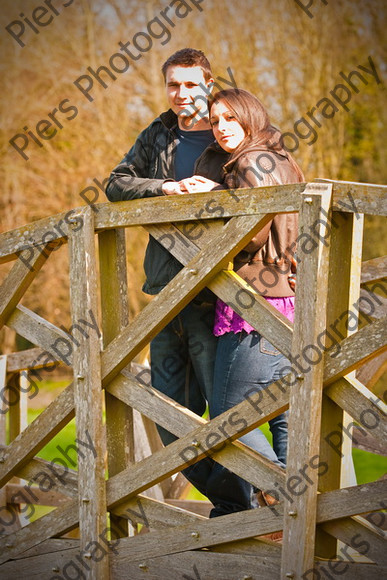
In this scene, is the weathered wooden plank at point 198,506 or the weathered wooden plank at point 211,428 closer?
the weathered wooden plank at point 211,428

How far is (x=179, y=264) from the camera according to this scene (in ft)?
10.4

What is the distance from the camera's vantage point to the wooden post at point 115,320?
3.19 m

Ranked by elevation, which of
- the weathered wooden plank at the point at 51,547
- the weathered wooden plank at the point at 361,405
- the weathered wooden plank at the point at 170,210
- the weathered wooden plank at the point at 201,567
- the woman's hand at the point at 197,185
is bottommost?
the weathered wooden plank at the point at 201,567

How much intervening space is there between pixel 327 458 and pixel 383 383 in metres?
7.03

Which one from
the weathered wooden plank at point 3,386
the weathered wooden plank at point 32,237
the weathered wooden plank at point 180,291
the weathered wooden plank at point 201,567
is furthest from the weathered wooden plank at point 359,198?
the weathered wooden plank at point 3,386

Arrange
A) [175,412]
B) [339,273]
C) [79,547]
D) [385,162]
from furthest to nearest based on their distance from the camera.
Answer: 1. [385,162]
2. [79,547]
3. [175,412]
4. [339,273]

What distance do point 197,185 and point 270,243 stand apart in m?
0.34

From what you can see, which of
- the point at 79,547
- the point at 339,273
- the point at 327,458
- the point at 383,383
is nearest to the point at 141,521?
the point at 79,547

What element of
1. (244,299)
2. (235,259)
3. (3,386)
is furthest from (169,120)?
(3,386)

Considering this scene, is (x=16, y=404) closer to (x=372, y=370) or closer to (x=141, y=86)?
(x=372, y=370)

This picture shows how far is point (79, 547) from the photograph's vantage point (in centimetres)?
322

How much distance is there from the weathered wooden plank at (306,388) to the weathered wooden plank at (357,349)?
1.5 inches

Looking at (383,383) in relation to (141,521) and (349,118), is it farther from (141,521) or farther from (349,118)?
(141,521)

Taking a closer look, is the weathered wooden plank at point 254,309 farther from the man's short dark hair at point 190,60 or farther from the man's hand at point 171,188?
the man's short dark hair at point 190,60
